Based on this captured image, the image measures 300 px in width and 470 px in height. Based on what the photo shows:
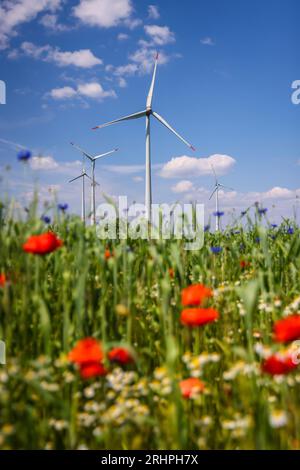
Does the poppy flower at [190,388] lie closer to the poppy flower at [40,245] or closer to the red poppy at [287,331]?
the red poppy at [287,331]

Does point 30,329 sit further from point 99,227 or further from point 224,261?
point 224,261

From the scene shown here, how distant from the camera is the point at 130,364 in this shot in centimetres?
254

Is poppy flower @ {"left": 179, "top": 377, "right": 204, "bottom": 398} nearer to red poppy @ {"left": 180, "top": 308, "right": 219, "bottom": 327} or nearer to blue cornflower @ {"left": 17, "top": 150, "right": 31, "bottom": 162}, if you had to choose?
red poppy @ {"left": 180, "top": 308, "right": 219, "bottom": 327}

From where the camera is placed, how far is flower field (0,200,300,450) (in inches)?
72.7

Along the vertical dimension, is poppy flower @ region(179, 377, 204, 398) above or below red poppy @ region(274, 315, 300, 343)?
below

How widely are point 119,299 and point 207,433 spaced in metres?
1.14

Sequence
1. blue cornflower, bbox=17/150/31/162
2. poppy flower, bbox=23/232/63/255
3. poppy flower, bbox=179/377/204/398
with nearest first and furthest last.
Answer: poppy flower, bbox=179/377/204/398 < poppy flower, bbox=23/232/63/255 < blue cornflower, bbox=17/150/31/162

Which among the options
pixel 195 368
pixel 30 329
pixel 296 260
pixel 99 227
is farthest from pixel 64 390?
pixel 296 260

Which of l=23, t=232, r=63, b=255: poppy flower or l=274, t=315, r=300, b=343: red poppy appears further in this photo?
l=23, t=232, r=63, b=255: poppy flower

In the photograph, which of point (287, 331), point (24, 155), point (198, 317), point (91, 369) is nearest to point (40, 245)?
point (24, 155)

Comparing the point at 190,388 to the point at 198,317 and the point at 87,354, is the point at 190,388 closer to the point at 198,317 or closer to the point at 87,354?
the point at 198,317

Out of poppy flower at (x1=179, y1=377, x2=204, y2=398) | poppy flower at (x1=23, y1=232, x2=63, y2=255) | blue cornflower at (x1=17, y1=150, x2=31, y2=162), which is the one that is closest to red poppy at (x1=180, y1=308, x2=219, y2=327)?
poppy flower at (x1=179, y1=377, x2=204, y2=398)

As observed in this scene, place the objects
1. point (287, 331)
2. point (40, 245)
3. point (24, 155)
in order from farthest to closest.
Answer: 1. point (24, 155)
2. point (40, 245)
3. point (287, 331)

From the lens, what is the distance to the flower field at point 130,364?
1846 mm
